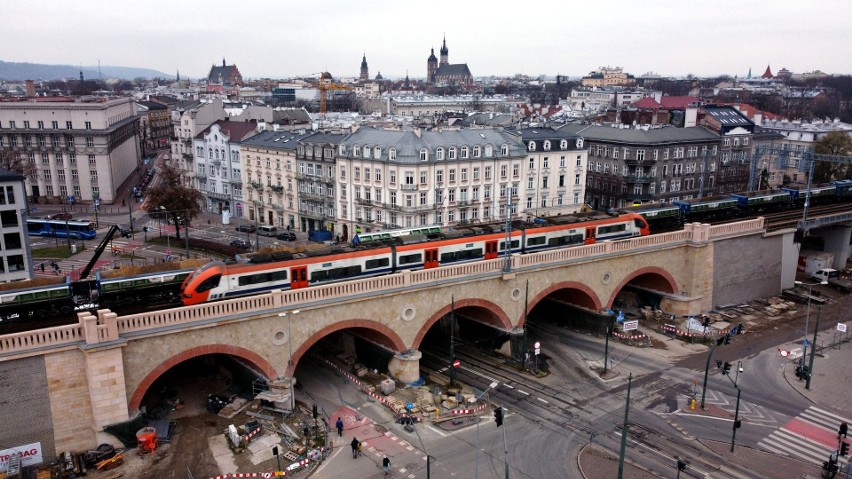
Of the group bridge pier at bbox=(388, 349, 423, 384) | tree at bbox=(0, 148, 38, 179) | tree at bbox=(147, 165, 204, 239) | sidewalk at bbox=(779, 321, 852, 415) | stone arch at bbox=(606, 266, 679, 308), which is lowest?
sidewalk at bbox=(779, 321, 852, 415)

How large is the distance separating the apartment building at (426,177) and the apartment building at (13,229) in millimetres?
33663

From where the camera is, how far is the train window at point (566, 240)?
52906mm

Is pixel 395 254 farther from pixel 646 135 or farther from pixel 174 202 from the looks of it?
pixel 646 135

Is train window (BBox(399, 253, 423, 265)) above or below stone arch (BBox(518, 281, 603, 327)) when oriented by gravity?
above

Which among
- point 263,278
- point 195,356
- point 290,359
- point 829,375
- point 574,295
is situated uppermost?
point 263,278

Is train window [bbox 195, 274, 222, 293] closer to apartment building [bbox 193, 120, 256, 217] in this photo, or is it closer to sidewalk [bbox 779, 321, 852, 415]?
sidewalk [bbox 779, 321, 852, 415]

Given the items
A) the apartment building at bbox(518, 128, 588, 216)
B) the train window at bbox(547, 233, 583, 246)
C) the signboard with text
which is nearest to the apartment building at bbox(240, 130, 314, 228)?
the apartment building at bbox(518, 128, 588, 216)

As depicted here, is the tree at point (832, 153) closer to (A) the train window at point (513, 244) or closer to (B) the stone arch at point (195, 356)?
(A) the train window at point (513, 244)

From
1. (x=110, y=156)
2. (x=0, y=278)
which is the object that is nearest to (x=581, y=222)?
(x=0, y=278)

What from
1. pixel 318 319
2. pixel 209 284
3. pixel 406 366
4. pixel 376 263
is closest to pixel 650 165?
pixel 376 263

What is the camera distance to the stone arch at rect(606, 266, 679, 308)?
5383 centimetres

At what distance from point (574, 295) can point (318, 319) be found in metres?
23.7

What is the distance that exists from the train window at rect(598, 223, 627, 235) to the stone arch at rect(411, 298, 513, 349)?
1383 cm

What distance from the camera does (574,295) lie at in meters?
53.8
